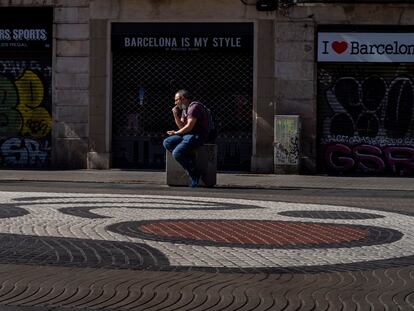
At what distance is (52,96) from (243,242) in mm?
14208

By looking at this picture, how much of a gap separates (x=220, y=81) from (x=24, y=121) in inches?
211

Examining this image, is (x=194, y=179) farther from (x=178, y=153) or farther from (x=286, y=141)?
(x=286, y=141)

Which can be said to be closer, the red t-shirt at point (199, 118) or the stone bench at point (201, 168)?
the red t-shirt at point (199, 118)

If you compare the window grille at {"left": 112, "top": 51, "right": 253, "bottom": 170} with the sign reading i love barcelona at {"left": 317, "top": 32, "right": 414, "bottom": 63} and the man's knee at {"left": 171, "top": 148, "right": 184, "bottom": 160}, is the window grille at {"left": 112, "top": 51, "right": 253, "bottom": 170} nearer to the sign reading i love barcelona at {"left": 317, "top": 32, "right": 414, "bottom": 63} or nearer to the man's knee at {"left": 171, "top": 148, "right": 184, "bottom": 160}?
the sign reading i love barcelona at {"left": 317, "top": 32, "right": 414, "bottom": 63}

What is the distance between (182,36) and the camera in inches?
842

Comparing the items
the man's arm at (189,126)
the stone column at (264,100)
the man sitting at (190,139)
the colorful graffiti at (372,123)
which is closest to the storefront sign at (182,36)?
the stone column at (264,100)

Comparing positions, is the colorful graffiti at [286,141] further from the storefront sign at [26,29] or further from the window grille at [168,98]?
the storefront sign at [26,29]

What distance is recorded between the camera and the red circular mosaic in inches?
342

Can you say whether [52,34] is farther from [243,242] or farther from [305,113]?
[243,242]

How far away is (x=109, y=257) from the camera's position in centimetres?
752

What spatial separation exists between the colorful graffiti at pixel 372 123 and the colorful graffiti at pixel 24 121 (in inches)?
292

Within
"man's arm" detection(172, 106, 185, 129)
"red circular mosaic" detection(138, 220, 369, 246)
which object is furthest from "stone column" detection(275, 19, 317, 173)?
"red circular mosaic" detection(138, 220, 369, 246)

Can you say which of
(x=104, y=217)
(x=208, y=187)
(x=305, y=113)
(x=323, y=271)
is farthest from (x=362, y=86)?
(x=323, y=271)

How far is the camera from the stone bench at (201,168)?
15.9 m
